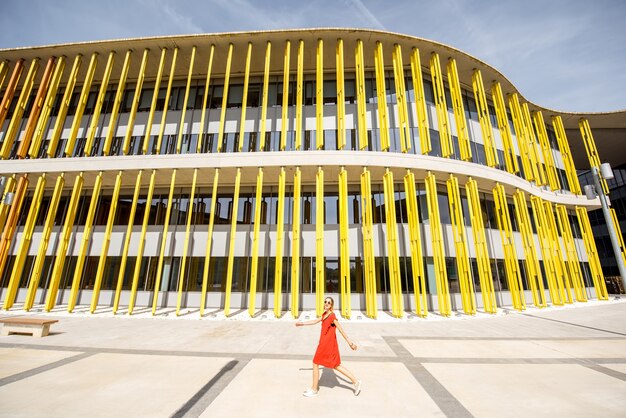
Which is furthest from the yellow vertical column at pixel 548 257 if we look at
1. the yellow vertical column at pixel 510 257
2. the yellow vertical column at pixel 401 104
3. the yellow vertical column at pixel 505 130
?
the yellow vertical column at pixel 401 104

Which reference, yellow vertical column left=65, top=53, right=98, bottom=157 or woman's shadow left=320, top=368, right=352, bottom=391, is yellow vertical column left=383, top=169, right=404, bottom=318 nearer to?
woman's shadow left=320, top=368, right=352, bottom=391

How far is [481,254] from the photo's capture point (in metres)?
15.2

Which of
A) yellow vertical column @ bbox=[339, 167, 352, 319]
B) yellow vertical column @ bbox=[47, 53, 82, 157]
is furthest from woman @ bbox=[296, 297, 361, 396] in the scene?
yellow vertical column @ bbox=[47, 53, 82, 157]

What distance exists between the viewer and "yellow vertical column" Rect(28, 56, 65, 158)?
1720cm

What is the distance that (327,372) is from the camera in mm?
6086

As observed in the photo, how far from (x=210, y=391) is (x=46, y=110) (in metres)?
22.9

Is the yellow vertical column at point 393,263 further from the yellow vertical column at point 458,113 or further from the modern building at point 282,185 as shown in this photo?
the yellow vertical column at point 458,113

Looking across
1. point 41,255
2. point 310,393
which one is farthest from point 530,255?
point 41,255

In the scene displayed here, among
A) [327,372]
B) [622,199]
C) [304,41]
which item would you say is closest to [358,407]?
[327,372]

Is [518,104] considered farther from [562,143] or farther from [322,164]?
[322,164]

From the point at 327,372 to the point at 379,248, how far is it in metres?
10.6

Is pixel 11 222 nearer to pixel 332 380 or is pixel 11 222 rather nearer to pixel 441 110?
pixel 332 380

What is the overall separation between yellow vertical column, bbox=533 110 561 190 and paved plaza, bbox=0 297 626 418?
14.3m

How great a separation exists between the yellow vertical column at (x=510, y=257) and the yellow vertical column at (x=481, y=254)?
1385 mm
